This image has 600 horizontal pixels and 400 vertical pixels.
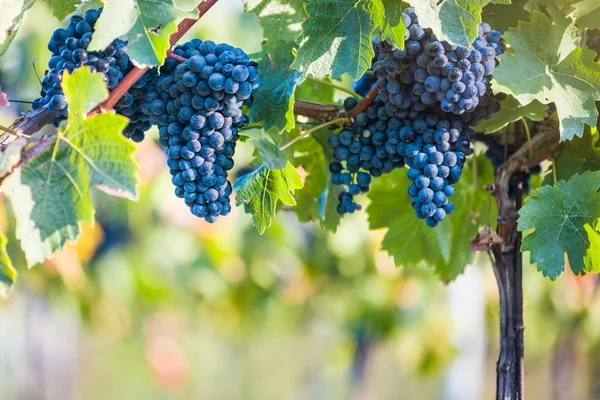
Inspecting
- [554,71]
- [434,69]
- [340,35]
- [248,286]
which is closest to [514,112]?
[554,71]

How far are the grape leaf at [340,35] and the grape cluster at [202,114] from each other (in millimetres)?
103

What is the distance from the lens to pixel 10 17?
1.09 metres

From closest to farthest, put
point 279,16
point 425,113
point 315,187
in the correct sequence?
point 425,113, point 279,16, point 315,187

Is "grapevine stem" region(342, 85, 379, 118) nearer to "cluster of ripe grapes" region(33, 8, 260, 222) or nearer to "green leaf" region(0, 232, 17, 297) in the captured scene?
"cluster of ripe grapes" region(33, 8, 260, 222)

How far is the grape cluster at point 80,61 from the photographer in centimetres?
105

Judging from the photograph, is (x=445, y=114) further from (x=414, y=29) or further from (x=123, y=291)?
(x=123, y=291)

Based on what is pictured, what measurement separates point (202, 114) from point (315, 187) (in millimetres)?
440

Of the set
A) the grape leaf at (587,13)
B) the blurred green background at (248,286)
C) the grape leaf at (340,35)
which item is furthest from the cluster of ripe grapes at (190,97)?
the blurred green background at (248,286)

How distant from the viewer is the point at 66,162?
1005 millimetres

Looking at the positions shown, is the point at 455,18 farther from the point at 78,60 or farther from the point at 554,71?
the point at 78,60

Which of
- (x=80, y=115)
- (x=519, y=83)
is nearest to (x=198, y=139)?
(x=80, y=115)

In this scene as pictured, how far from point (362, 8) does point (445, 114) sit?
235mm

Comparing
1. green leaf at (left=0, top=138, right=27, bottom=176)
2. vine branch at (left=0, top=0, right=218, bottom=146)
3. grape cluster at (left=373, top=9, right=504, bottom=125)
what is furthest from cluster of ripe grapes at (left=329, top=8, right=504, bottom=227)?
green leaf at (left=0, top=138, right=27, bottom=176)

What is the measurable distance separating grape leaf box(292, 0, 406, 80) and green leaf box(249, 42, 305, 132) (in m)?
0.04
